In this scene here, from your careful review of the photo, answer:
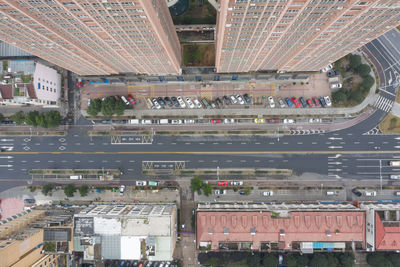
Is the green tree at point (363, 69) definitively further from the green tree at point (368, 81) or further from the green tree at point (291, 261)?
the green tree at point (291, 261)

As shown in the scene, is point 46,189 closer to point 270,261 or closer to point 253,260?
point 253,260

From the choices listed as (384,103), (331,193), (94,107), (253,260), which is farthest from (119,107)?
(384,103)

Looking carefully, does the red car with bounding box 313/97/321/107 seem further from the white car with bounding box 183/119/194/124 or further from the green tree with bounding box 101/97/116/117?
the green tree with bounding box 101/97/116/117

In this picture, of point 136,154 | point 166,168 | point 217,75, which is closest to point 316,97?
point 217,75

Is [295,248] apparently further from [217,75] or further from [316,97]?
[217,75]

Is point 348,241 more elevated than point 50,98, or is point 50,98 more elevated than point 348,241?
point 50,98
